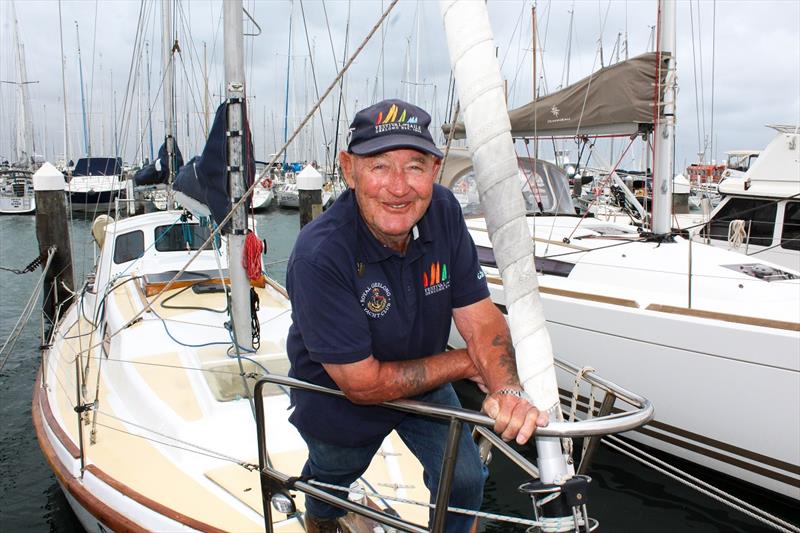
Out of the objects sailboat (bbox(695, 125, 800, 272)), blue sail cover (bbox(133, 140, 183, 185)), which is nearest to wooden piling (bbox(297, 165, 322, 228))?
blue sail cover (bbox(133, 140, 183, 185))

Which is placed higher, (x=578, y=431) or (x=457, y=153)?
(x=457, y=153)

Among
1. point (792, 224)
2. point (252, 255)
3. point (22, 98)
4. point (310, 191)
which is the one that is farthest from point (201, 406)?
point (22, 98)

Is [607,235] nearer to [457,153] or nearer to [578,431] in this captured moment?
[457,153]

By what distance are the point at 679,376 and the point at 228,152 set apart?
4409 mm

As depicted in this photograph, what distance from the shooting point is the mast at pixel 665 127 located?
6523mm

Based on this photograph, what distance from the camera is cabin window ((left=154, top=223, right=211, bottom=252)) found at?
8039 mm

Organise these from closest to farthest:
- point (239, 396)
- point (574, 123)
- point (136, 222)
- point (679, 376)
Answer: point (239, 396), point (679, 376), point (574, 123), point (136, 222)

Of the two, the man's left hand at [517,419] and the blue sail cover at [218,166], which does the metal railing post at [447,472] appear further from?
the blue sail cover at [218,166]

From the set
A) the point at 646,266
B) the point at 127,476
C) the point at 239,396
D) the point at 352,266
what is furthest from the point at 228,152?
the point at 646,266

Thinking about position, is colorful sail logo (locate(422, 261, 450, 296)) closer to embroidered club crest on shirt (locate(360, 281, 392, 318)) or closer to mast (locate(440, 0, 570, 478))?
embroidered club crest on shirt (locate(360, 281, 392, 318))

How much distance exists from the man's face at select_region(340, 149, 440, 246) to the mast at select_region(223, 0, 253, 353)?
10.4 ft

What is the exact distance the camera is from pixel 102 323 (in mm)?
6422

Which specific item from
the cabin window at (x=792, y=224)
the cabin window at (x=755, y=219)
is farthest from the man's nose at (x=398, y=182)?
the cabin window at (x=792, y=224)

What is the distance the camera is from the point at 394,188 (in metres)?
1.95
